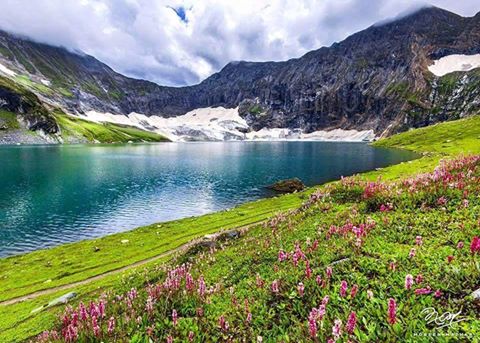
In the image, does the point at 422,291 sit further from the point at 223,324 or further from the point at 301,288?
the point at 223,324

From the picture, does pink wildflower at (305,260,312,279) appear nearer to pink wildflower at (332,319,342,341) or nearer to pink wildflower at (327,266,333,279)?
pink wildflower at (327,266,333,279)

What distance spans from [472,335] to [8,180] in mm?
109309

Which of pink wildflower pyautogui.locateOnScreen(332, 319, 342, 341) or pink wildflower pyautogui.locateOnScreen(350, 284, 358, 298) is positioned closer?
pink wildflower pyautogui.locateOnScreen(332, 319, 342, 341)

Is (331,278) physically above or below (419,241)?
below

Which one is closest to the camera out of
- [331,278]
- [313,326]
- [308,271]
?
[313,326]

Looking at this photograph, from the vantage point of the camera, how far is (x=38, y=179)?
9300 cm

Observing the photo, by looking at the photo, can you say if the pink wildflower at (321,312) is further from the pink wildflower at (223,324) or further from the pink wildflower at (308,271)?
the pink wildflower at (223,324)

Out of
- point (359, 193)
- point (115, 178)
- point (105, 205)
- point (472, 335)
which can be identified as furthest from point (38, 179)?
point (472, 335)

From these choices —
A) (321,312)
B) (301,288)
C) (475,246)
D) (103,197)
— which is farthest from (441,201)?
(103,197)

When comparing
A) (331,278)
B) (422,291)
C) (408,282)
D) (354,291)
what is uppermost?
(408,282)

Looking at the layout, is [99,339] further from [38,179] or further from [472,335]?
[38,179]
